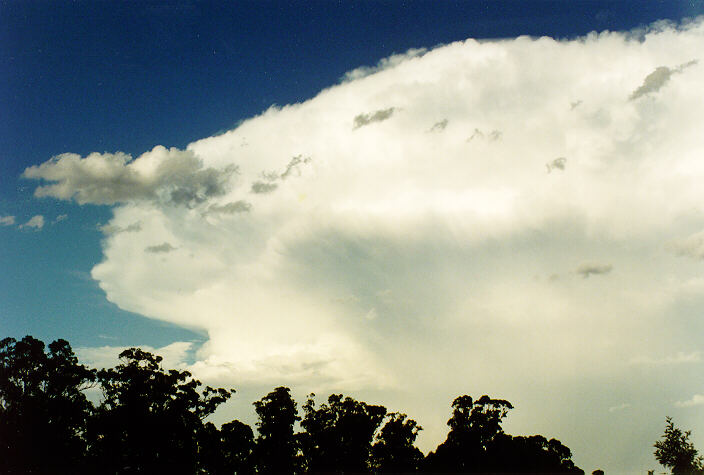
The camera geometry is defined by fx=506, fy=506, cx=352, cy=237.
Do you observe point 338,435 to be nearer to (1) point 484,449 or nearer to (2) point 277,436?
(2) point 277,436

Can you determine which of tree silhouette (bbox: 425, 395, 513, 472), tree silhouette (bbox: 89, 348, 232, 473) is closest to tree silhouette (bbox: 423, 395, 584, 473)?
tree silhouette (bbox: 425, 395, 513, 472)

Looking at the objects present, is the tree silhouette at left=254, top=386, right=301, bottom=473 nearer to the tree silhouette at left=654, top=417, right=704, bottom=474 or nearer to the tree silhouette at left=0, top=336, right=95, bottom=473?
the tree silhouette at left=0, top=336, right=95, bottom=473

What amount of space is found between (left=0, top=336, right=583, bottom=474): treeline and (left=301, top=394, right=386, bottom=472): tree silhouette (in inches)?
5.7

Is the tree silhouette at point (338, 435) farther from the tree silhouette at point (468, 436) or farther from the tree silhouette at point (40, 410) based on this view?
the tree silhouette at point (40, 410)

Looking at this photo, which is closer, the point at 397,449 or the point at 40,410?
the point at 40,410

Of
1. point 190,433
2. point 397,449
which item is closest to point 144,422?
point 190,433

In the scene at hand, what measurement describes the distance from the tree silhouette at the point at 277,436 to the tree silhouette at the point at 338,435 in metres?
2.25

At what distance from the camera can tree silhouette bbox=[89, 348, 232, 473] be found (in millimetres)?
56875

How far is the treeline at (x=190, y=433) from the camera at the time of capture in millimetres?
51156

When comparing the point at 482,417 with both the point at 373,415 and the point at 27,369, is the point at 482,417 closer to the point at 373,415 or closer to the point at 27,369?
the point at 373,415

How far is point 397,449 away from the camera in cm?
7712

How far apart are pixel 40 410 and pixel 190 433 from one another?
16.9 m

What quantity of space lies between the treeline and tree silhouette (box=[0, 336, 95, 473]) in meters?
0.09

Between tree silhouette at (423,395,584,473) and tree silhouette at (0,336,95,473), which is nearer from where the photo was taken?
tree silhouette at (0,336,95,473)
